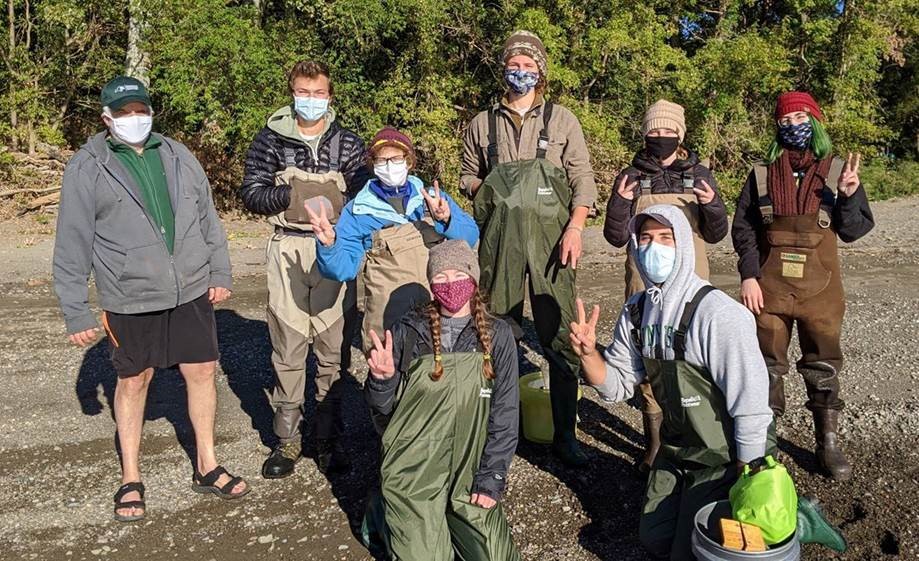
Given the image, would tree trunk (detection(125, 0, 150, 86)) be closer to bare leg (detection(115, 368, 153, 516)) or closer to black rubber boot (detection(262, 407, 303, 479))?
black rubber boot (detection(262, 407, 303, 479))

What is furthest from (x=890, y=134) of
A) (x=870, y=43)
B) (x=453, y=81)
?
(x=453, y=81)

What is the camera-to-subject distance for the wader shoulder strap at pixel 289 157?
194 inches

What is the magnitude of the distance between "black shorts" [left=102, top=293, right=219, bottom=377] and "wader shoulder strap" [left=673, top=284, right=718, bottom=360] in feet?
8.38

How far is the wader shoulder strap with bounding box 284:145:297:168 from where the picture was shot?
194 inches

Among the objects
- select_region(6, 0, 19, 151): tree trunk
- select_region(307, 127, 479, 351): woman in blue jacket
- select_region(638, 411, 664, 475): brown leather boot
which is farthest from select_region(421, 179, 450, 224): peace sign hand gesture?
select_region(6, 0, 19, 151): tree trunk

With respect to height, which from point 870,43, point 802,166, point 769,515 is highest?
point 870,43

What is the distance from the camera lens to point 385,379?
384 cm

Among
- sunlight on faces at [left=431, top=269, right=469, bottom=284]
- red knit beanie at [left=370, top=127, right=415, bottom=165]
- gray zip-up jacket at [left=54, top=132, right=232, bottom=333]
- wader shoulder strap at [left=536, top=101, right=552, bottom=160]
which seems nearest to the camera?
sunlight on faces at [left=431, top=269, right=469, bottom=284]

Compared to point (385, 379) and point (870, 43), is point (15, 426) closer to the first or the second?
point (385, 379)

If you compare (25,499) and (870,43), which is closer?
(25,499)

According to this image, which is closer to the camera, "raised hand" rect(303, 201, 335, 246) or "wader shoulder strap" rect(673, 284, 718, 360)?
"wader shoulder strap" rect(673, 284, 718, 360)

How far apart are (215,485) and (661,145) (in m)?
3.25

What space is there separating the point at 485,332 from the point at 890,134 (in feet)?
63.2

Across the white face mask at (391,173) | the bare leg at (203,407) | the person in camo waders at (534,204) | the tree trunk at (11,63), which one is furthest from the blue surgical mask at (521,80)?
the tree trunk at (11,63)
